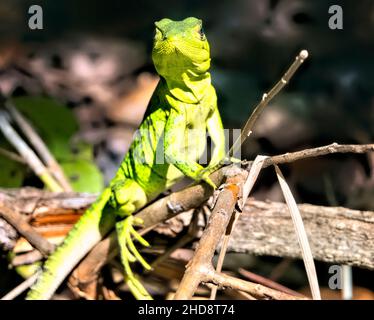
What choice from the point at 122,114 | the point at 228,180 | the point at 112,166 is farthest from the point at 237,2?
the point at 228,180

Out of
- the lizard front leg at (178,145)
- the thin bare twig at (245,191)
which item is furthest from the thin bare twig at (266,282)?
the thin bare twig at (245,191)

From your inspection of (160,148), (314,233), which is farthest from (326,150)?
(160,148)

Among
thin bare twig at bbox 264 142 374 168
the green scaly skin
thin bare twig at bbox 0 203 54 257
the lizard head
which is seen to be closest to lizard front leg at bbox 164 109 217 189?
the green scaly skin

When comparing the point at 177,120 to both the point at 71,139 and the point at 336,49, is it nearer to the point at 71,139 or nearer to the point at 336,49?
the point at 71,139

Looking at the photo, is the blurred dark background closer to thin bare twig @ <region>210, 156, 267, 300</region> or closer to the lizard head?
the lizard head

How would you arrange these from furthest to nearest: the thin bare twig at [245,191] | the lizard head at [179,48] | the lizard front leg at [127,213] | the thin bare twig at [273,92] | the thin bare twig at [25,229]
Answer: the thin bare twig at [25,229], the lizard front leg at [127,213], the lizard head at [179,48], the thin bare twig at [245,191], the thin bare twig at [273,92]

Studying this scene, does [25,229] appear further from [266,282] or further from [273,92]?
[273,92]

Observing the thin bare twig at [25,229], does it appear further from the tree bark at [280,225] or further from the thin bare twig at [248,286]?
the thin bare twig at [248,286]
